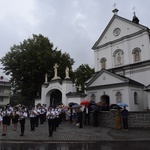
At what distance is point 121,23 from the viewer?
30219mm

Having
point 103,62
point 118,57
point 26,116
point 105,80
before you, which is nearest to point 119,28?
point 118,57

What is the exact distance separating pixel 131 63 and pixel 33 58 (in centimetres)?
1452

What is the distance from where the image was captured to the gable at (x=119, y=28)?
28.5 meters

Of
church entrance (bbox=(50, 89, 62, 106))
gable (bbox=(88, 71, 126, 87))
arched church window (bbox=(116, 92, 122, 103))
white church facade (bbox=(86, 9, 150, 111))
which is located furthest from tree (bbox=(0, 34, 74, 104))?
arched church window (bbox=(116, 92, 122, 103))

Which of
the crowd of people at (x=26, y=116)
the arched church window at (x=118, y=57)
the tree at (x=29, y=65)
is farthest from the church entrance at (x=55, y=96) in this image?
the arched church window at (x=118, y=57)

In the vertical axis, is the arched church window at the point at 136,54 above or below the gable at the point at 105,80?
above

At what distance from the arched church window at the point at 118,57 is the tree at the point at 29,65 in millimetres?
8404

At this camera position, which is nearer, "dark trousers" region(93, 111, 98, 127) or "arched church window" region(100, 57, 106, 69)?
"dark trousers" region(93, 111, 98, 127)

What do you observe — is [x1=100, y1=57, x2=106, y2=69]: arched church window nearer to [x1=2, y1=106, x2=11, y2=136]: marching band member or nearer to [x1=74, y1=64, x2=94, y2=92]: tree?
[x1=74, y1=64, x2=94, y2=92]: tree

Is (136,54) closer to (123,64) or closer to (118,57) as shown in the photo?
(123,64)

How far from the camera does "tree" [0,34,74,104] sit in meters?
29.1

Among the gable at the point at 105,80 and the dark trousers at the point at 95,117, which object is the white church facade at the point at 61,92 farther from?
the dark trousers at the point at 95,117

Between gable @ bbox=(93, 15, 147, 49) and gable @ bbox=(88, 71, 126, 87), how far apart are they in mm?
7720

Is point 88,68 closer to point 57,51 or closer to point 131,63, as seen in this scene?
point 57,51
